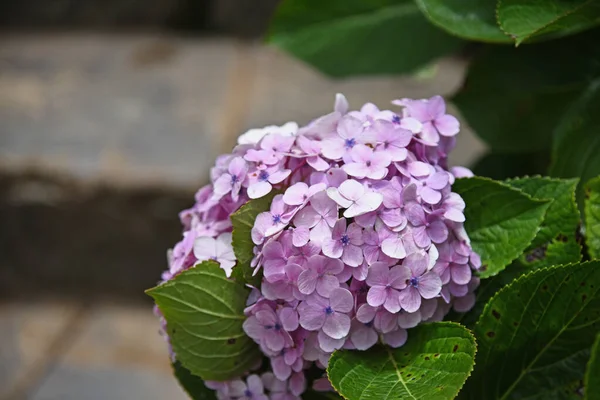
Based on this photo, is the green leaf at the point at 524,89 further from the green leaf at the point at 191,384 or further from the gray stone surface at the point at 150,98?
the gray stone surface at the point at 150,98

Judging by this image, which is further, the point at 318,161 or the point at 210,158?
the point at 210,158

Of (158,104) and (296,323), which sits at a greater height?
(296,323)

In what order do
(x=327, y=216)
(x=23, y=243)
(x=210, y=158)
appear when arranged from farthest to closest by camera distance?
(x=23, y=243)
(x=210, y=158)
(x=327, y=216)

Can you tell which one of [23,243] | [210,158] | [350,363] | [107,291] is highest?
[350,363]

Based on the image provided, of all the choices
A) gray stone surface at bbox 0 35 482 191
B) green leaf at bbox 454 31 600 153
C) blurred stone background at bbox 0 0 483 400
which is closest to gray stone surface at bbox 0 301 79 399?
blurred stone background at bbox 0 0 483 400

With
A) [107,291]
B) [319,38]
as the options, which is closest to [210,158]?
[107,291]

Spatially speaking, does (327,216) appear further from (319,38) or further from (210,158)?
(210,158)

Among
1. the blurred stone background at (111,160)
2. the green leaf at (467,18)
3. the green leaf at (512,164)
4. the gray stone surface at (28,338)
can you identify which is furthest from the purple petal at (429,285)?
the gray stone surface at (28,338)

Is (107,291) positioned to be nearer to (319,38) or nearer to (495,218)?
(319,38)

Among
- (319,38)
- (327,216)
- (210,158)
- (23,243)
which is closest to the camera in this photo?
(327,216)
